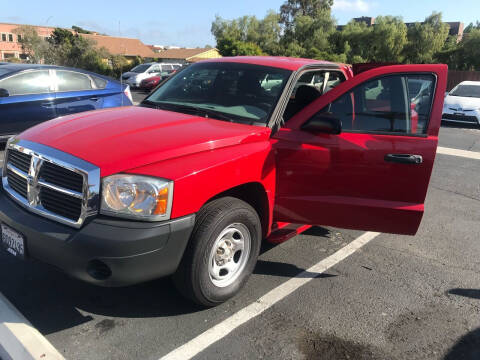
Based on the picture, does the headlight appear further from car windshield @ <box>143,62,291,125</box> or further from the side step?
the side step

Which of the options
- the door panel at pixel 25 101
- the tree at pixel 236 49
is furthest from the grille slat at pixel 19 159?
the tree at pixel 236 49

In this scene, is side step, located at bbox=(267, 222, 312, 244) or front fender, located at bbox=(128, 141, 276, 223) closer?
front fender, located at bbox=(128, 141, 276, 223)

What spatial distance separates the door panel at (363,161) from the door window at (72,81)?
5.52m

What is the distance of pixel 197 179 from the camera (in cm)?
271

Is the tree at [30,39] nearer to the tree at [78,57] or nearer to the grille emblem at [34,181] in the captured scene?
the tree at [78,57]

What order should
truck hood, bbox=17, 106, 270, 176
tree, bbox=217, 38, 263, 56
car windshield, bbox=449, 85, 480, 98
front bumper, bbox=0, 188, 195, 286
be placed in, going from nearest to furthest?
front bumper, bbox=0, 188, 195, 286 → truck hood, bbox=17, 106, 270, 176 → car windshield, bbox=449, 85, 480, 98 → tree, bbox=217, 38, 263, 56

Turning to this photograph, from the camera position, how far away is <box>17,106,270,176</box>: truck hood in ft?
8.69

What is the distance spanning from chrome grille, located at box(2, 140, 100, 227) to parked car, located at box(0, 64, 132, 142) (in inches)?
177

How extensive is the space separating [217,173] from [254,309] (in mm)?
1145

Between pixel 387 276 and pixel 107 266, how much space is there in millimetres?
2613

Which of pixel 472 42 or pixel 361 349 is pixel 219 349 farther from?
pixel 472 42

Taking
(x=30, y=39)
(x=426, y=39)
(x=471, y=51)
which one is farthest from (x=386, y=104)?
(x=30, y=39)

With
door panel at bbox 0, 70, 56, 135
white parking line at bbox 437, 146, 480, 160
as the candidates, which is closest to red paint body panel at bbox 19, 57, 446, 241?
door panel at bbox 0, 70, 56, 135

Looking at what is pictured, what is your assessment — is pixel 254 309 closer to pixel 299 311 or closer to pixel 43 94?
pixel 299 311
